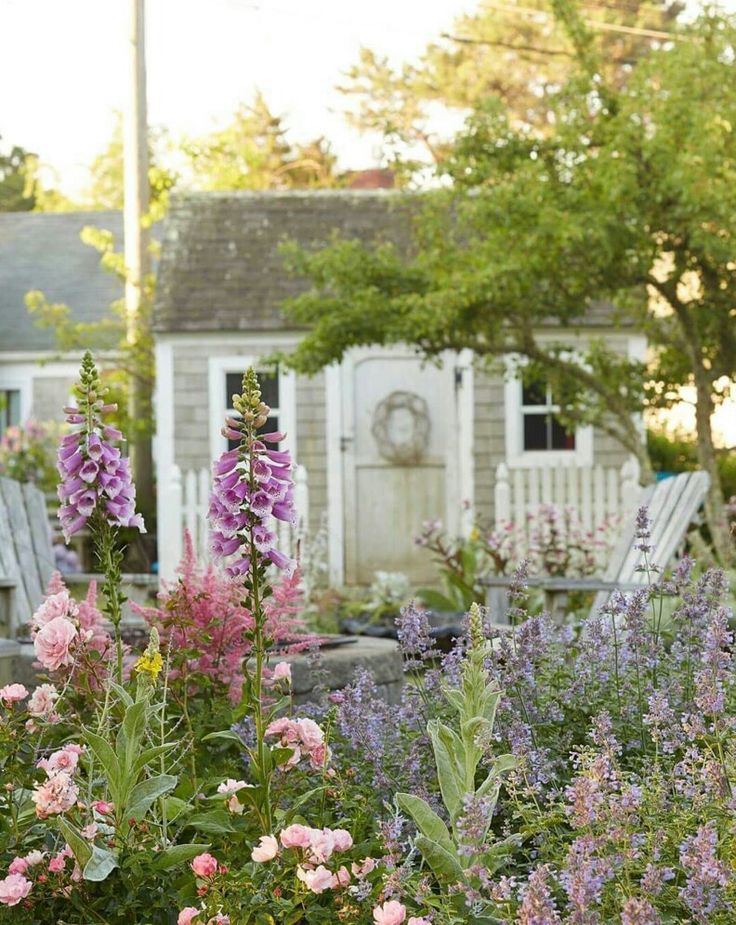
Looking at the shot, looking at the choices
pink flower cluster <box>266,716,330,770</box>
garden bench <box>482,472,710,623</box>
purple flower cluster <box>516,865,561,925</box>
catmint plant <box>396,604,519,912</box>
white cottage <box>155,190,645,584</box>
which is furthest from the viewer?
white cottage <box>155,190,645,584</box>

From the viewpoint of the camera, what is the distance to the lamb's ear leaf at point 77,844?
9.05 ft

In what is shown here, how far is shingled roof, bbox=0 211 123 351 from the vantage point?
21484mm

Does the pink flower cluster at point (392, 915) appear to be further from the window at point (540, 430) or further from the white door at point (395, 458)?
the window at point (540, 430)

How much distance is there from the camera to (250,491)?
9.43ft

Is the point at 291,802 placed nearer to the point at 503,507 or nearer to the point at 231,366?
the point at 503,507

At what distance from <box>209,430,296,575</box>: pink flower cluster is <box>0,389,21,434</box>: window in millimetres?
18694

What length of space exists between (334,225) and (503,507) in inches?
153

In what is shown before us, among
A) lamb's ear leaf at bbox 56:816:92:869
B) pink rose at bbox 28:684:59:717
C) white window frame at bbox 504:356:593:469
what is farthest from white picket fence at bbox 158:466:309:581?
lamb's ear leaf at bbox 56:816:92:869

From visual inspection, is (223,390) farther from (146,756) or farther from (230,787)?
(146,756)

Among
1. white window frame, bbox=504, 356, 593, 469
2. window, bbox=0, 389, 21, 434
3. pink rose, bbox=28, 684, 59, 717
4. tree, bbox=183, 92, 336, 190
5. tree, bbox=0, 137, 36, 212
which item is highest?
tree, bbox=0, 137, 36, 212

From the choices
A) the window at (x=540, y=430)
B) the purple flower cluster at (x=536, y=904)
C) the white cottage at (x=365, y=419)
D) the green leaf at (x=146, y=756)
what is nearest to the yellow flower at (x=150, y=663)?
the green leaf at (x=146, y=756)

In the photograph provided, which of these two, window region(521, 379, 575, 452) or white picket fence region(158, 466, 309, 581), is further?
window region(521, 379, 575, 452)

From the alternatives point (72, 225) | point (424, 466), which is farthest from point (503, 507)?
point (72, 225)

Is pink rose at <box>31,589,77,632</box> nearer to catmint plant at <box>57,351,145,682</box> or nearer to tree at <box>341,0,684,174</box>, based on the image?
catmint plant at <box>57,351,145,682</box>
